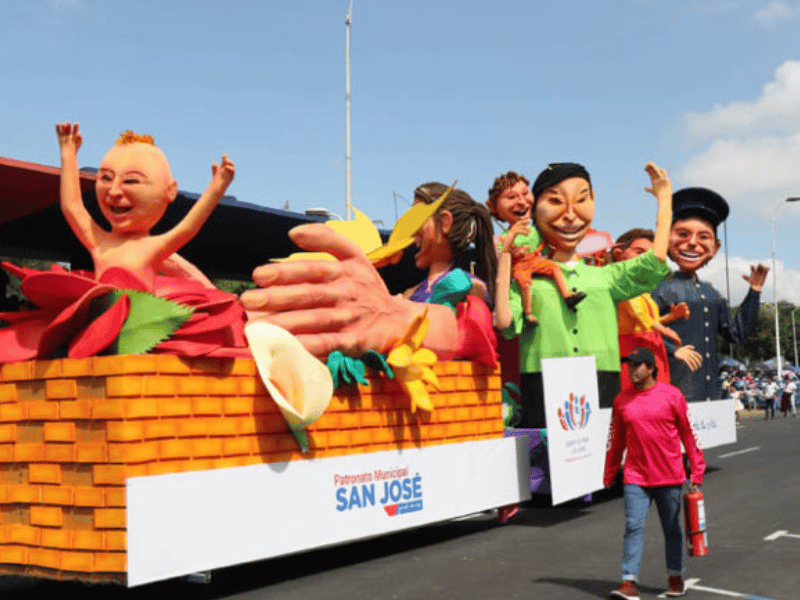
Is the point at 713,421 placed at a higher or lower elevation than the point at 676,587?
higher

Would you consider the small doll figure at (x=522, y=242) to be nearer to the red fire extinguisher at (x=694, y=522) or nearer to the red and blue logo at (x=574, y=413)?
the red and blue logo at (x=574, y=413)

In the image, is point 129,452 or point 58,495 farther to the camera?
point 58,495

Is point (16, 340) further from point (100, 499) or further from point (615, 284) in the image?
point (615, 284)

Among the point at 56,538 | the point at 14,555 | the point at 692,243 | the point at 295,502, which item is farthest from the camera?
the point at 692,243

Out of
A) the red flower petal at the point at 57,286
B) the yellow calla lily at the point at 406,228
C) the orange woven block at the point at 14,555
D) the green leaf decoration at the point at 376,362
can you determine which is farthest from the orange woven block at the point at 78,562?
the yellow calla lily at the point at 406,228

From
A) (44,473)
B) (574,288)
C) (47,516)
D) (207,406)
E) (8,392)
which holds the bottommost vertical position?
(47,516)

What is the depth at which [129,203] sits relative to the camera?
6.33m

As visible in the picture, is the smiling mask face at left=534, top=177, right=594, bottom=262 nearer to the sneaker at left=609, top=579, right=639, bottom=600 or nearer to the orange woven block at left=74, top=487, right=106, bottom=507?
the sneaker at left=609, top=579, right=639, bottom=600

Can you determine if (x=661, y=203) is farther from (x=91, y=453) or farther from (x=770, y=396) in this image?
(x=770, y=396)

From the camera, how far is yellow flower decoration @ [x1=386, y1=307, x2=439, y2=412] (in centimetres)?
716

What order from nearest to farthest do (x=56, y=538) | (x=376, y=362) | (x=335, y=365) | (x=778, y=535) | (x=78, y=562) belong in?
(x=78, y=562) < (x=56, y=538) < (x=335, y=365) < (x=376, y=362) < (x=778, y=535)

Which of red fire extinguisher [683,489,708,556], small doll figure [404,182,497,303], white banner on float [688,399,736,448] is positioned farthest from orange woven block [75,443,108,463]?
white banner on float [688,399,736,448]

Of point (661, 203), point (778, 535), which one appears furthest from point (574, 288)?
point (778, 535)

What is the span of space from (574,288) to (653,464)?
4.20 m
